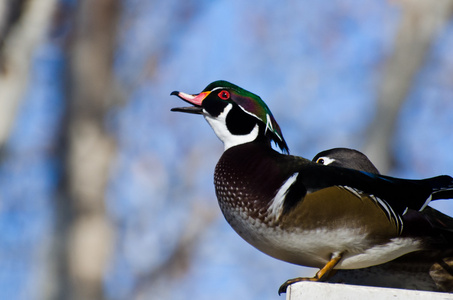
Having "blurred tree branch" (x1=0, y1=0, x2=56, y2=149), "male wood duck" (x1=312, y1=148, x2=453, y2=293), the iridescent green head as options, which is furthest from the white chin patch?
"blurred tree branch" (x1=0, y1=0, x2=56, y2=149)

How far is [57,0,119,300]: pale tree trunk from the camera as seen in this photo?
434cm

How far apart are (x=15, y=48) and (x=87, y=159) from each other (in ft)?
2.66

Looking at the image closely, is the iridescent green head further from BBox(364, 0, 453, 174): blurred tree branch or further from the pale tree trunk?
BBox(364, 0, 453, 174): blurred tree branch

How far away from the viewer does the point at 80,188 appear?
444 centimetres

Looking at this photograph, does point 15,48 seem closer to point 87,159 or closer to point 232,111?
→ point 87,159

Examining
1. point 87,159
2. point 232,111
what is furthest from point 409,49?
point 232,111

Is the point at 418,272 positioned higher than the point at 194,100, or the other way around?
the point at 194,100

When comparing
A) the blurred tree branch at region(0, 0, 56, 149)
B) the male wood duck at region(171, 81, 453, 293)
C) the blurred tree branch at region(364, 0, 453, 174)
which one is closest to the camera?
the male wood duck at region(171, 81, 453, 293)

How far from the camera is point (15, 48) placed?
4.31 metres

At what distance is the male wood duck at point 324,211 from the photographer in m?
1.88

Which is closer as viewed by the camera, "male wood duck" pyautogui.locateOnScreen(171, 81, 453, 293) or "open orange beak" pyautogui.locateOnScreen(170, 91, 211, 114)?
"male wood duck" pyautogui.locateOnScreen(171, 81, 453, 293)

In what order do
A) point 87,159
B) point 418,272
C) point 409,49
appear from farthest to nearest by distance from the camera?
point 409,49, point 87,159, point 418,272

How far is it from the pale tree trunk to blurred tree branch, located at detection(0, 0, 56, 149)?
41cm

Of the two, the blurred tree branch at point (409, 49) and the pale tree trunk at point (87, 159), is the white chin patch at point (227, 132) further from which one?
the blurred tree branch at point (409, 49)
